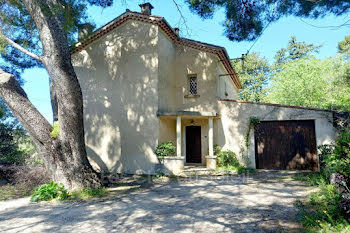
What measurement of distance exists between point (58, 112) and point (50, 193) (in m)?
2.57

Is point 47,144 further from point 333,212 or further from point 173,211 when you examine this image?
point 333,212

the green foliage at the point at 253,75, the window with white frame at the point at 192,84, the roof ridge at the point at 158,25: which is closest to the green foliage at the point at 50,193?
the roof ridge at the point at 158,25

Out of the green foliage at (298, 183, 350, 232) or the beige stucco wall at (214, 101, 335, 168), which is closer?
the green foliage at (298, 183, 350, 232)

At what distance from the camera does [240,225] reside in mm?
4051

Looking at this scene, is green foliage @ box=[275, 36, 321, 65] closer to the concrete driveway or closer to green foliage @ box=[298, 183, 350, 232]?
the concrete driveway

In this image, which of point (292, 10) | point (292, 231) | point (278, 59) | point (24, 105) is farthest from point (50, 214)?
point (278, 59)

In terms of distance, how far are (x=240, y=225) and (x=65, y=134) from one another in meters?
5.88

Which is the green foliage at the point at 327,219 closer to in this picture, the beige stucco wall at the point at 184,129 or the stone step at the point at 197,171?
the stone step at the point at 197,171

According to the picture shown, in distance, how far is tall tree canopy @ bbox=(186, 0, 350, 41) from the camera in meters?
6.69

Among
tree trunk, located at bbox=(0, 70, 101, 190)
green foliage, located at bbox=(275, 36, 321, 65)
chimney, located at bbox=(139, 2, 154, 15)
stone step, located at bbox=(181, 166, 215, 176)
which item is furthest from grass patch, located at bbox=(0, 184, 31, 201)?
green foliage, located at bbox=(275, 36, 321, 65)

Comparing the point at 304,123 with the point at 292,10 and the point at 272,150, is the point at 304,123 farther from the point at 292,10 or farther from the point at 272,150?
the point at 292,10

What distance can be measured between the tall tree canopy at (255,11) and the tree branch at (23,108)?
6.37 m

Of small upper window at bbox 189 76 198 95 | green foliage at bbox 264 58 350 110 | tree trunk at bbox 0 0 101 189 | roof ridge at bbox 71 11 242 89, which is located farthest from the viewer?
green foliage at bbox 264 58 350 110

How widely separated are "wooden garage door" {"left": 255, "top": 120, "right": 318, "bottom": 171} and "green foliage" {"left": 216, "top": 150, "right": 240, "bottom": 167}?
47.8 inches
